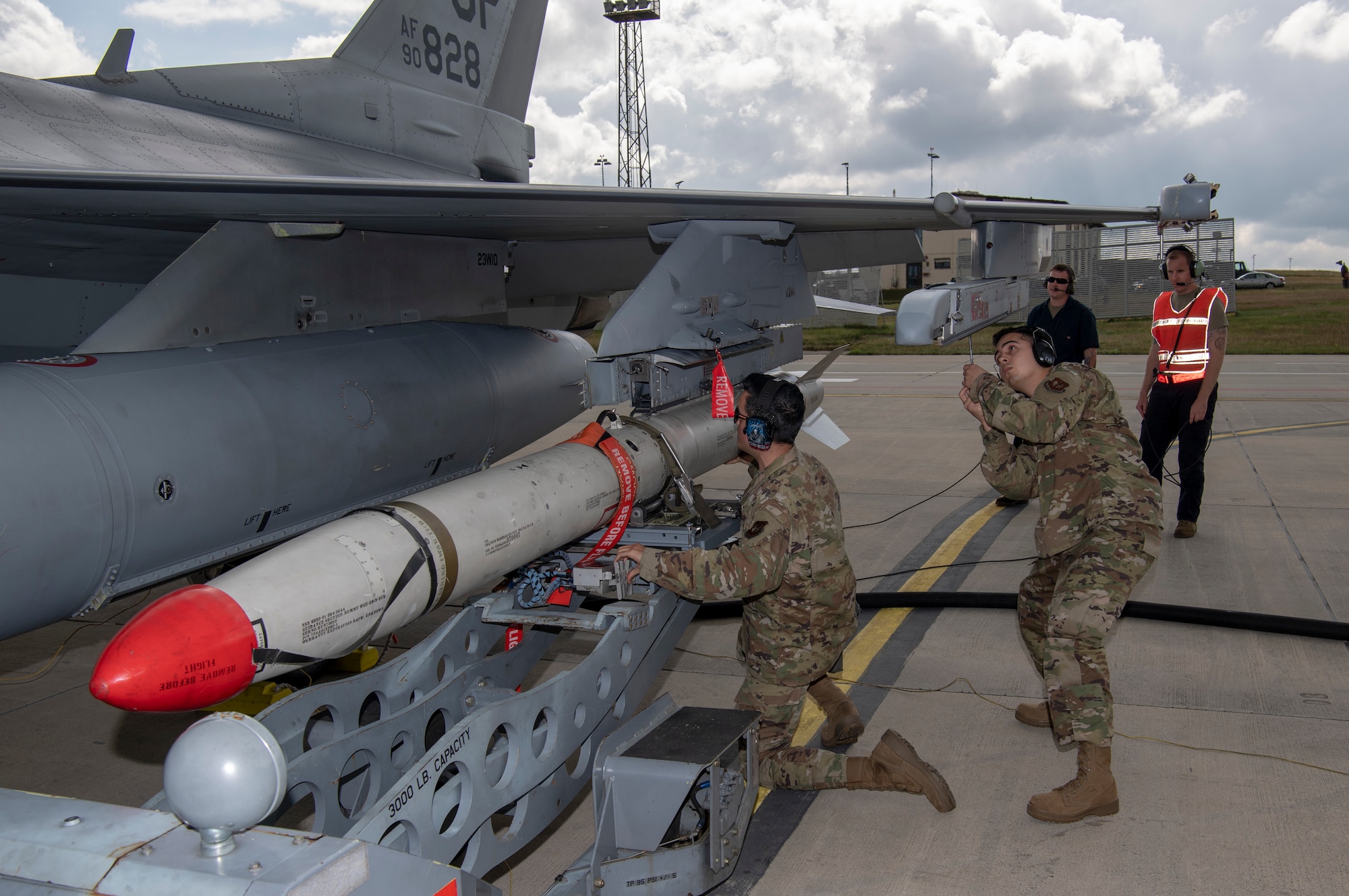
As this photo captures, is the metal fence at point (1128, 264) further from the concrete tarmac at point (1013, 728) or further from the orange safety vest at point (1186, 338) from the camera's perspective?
the concrete tarmac at point (1013, 728)

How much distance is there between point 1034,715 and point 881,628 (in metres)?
1.45

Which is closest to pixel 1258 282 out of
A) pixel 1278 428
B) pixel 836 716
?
pixel 1278 428

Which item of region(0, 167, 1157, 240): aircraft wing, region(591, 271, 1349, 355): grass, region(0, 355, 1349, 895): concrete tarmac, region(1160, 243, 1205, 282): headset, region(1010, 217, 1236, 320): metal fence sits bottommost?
region(0, 355, 1349, 895): concrete tarmac

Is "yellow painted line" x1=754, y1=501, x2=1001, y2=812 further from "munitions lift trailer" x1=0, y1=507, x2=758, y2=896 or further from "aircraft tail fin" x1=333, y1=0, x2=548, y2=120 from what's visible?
"aircraft tail fin" x1=333, y1=0, x2=548, y2=120

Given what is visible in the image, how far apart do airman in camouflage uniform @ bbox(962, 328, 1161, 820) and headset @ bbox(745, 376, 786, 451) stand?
878mm

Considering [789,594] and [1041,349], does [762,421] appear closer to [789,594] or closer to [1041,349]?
[789,594]

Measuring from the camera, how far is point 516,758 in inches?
135

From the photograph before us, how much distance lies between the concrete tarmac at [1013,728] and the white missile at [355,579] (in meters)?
1.13

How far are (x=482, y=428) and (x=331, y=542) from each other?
275 centimetres

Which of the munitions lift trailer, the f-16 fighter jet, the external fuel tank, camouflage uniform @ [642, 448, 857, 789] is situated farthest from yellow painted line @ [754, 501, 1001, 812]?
the external fuel tank

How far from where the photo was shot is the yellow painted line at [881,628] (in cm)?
482

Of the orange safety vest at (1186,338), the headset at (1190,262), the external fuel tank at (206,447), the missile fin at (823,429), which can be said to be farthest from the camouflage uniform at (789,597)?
the headset at (1190,262)

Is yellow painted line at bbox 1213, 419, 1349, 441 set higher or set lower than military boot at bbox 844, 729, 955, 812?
higher

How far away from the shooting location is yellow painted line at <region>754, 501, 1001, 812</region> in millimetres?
4816
